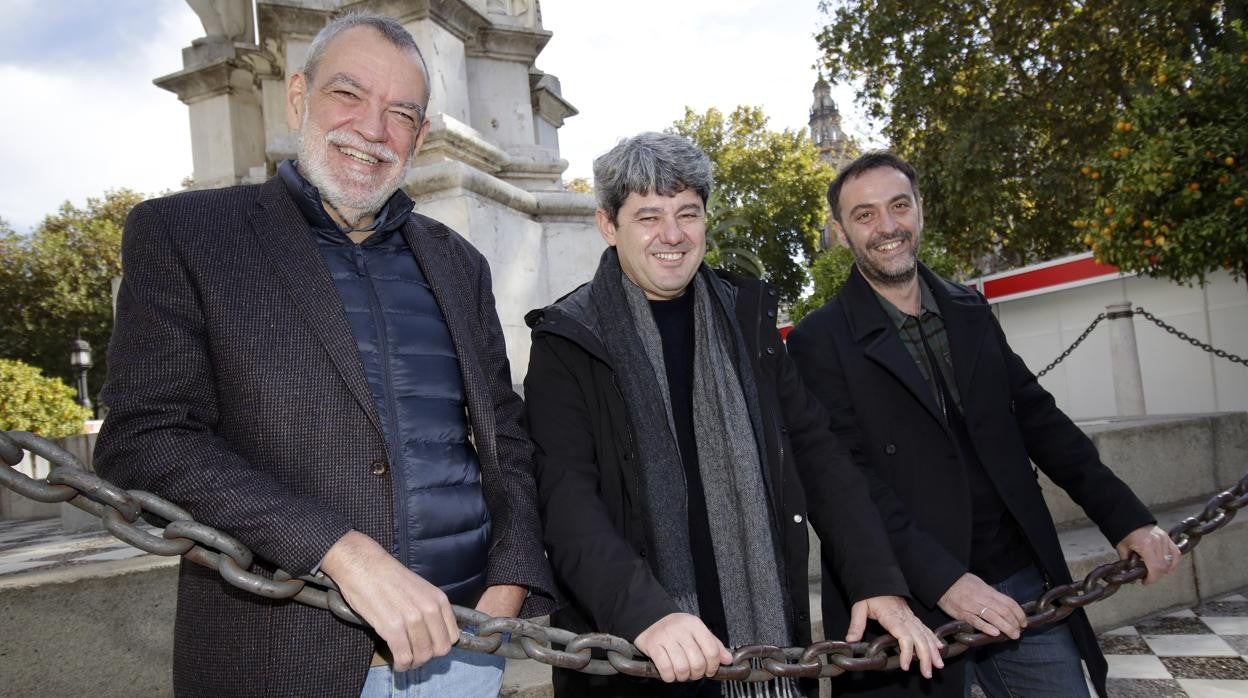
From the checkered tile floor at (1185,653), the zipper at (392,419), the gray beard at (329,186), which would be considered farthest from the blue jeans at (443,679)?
the checkered tile floor at (1185,653)

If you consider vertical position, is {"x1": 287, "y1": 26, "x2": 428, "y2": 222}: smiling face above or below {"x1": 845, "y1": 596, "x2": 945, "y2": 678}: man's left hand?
above

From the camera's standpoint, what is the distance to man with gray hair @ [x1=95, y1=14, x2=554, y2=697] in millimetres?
1303

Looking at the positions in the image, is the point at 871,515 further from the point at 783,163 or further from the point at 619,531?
the point at 783,163

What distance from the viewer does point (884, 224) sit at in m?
2.38

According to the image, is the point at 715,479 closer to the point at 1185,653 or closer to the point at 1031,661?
the point at 1031,661

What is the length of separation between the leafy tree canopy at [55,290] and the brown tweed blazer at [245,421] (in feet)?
110

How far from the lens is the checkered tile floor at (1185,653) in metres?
3.50

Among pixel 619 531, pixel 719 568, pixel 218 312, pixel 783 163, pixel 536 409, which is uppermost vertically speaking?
pixel 783 163

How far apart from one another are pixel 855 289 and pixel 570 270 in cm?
285

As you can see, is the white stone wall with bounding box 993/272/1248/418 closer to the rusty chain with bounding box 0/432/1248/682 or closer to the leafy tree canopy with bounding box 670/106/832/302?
the rusty chain with bounding box 0/432/1248/682

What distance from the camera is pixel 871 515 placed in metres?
1.94

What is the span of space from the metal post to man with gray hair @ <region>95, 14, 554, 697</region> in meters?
7.58

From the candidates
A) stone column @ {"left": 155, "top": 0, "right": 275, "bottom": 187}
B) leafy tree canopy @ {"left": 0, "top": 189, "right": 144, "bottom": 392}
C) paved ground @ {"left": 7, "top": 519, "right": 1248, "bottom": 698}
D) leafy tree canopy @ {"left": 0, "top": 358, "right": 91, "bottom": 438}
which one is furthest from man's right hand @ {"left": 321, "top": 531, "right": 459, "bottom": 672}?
leafy tree canopy @ {"left": 0, "top": 189, "right": 144, "bottom": 392}

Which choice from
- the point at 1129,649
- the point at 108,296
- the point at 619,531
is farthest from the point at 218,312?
the point at 108,296
